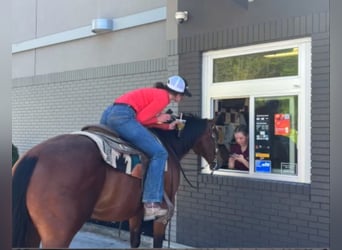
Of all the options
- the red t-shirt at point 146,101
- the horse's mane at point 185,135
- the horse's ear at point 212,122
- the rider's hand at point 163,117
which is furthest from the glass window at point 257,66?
the red t-shirt at point 146,101

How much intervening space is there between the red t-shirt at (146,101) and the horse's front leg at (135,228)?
913 millimetres

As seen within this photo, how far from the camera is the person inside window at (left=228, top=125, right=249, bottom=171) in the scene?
213 inches

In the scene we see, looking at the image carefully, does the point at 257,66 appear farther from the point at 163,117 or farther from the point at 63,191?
the point at 63,191

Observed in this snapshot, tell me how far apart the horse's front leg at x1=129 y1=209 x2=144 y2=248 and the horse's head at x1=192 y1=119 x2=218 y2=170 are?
→ 3.45 feet

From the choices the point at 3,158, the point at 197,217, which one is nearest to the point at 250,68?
the point at 197,217

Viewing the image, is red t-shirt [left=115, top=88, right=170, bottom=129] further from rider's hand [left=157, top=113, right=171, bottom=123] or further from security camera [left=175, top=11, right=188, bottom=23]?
security camera [left=175, top=11, right=188, bottom=23]

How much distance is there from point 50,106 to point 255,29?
8.54 feet

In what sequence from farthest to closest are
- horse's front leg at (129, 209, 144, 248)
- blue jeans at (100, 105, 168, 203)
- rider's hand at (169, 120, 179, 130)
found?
rider's hand at (169, 120, 179, 130)
horse's front leg at (129, 209, 144, 248)
blue jeans at (100, 105, 168, 203)

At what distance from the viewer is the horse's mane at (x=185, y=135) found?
4.91m

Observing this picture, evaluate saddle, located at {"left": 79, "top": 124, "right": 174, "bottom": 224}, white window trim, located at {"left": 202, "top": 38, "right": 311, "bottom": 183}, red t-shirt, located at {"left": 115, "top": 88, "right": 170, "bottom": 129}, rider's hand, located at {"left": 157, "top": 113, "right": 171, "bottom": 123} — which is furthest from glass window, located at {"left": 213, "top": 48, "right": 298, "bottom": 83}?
saddle, located at {"left": 79, "top": 124, "right": 174, "bottom": 224}

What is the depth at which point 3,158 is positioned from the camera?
260cm

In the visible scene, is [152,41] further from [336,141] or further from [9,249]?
[9,249]

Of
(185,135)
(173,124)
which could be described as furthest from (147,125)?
(185,135)

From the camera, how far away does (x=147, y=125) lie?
4.68 metres
